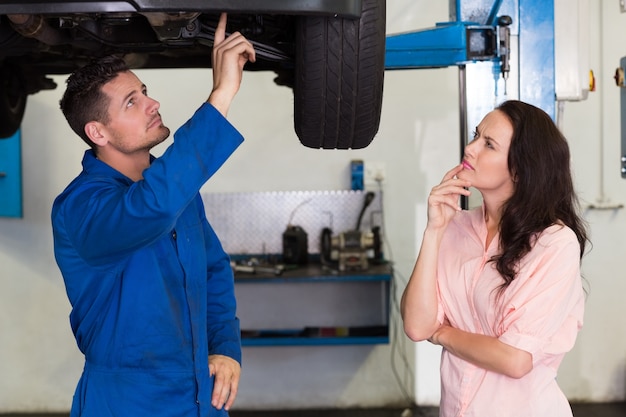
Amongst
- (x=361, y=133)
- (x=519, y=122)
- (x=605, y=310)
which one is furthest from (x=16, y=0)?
(x=605, y=310)

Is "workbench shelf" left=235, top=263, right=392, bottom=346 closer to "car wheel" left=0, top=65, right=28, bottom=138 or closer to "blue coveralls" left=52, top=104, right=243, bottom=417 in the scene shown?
"car wheel" left=0, top=65, right=28, bottom=138

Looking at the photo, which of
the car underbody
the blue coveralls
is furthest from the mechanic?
the car underbody

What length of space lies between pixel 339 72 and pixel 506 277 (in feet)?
1.97

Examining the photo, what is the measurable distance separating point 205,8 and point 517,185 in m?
0.82

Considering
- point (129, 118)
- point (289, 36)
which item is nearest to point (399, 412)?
point (289, 36)

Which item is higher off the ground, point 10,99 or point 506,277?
point 10,99

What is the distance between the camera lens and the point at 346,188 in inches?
165

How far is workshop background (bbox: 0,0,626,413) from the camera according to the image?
412 centimetres

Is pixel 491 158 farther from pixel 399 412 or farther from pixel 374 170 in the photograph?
pixel 399 412

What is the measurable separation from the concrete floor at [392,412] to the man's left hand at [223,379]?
264 cm

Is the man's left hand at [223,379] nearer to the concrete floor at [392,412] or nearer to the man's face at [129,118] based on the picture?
the man's face at [129,118]

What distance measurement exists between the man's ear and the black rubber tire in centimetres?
46

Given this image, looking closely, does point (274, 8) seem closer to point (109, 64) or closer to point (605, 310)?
point (109, 64)

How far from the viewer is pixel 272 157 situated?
4.18 meters
